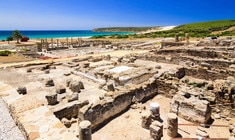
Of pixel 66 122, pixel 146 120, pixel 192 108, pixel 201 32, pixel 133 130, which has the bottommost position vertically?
pixel 133 130

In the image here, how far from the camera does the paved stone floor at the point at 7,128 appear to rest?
5.60 meters

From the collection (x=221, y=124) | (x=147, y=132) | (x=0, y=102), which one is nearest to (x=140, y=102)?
(x=147, y=132)

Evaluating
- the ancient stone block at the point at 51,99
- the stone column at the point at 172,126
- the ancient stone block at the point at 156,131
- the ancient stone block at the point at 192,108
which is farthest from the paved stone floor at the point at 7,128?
the ancient stone block at the point at 192,108

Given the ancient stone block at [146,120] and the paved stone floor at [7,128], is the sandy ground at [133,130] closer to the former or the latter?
the ancient stone block at [146,120]

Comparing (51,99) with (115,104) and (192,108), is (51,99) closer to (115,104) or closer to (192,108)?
(115,104)

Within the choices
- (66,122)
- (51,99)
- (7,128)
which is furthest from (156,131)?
(51,99)

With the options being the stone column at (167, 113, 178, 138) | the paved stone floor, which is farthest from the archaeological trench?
the paved stone floor

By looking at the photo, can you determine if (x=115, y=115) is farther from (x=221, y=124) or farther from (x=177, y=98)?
(x=221, y=124)

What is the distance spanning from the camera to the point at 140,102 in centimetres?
966

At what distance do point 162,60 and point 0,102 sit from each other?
601 inches

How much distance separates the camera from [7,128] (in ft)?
20.0

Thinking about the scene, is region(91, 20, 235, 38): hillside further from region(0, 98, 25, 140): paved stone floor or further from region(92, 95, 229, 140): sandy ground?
region(0, 98, 25, 140): paved stone floor

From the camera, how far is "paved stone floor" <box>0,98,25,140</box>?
560cm

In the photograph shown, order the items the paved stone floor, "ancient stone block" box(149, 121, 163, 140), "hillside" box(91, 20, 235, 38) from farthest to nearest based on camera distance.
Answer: "hillside" box(91, 20, 235, 38)
"ancient stone block" box(149, 121, 163, 140)
the paved stone floor
